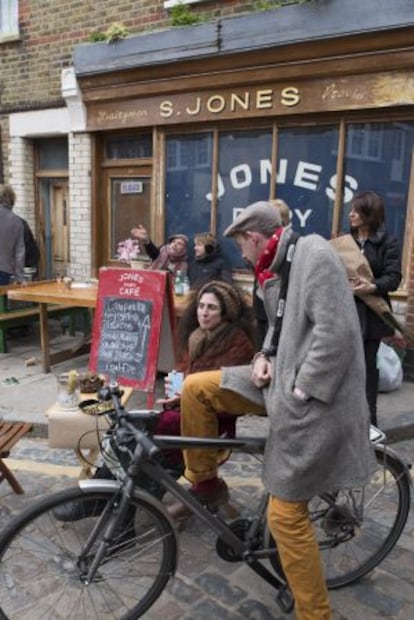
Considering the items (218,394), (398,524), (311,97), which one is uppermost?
(311,97)

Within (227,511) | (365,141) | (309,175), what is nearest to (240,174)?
(309,175)

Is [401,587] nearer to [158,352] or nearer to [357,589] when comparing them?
[357,589]

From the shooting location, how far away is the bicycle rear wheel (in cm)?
260

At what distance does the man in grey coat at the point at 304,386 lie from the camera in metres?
2.01

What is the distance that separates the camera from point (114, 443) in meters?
2.31

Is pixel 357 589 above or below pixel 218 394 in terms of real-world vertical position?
below

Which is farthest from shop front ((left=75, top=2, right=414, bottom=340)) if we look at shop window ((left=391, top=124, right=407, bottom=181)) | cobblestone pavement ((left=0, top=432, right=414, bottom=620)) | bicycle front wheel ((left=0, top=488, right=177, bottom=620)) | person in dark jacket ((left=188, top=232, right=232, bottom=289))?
bicycle front wheel ((left=0, top=488, right=177, bottom=620))

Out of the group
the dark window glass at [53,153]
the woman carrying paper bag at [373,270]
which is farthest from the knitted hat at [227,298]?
the dark window glass at [53,153]

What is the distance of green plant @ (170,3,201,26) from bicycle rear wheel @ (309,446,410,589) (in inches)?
217

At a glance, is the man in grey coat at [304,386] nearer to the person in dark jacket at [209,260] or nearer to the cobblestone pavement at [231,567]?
the cobblestone pavement at [231,567]

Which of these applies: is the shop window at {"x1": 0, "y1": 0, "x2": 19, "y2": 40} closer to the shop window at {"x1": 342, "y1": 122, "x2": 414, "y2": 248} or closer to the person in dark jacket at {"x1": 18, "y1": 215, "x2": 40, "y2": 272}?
the person in dark jacket at {"x1": 18, "y1": 215, "x2": 40, "y2": 272}

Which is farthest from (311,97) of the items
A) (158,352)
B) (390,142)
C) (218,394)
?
(218,394)

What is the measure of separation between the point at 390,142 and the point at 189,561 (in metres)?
4.43

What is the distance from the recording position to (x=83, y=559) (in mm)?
2279
